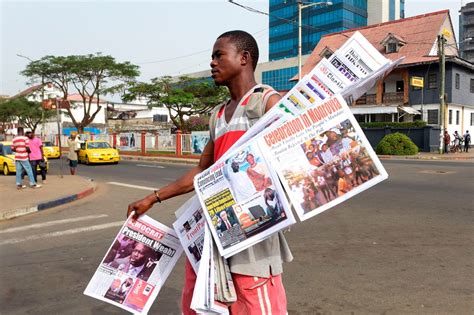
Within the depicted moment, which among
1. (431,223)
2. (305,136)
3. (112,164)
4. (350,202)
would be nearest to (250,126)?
(305,136)

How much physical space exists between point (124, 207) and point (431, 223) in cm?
596

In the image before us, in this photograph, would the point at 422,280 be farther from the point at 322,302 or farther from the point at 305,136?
the point at 305,136

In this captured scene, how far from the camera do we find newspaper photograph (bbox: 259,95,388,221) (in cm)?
166

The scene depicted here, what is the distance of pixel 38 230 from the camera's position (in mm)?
6914

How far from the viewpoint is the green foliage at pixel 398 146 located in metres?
25.6

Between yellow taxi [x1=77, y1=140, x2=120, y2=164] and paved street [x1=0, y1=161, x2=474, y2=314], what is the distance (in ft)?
45.6

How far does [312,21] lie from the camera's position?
7256 centimetres

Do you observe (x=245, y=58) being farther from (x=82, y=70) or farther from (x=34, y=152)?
(x=82, y=70)

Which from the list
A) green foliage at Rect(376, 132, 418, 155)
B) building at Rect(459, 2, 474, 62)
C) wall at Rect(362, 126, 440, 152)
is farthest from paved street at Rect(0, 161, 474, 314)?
building at Rect(459, 2, 474, 62)

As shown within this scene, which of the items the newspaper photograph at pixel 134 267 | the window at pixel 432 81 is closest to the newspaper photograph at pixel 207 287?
the newspaper photograph at pixel 134 267

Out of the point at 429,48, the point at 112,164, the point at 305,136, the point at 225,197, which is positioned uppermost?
the point at 429,48

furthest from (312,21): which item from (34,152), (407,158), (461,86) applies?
(34,152)

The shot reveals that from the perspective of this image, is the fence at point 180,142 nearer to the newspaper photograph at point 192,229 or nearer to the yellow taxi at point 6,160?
the yellow taxi at point 6,160

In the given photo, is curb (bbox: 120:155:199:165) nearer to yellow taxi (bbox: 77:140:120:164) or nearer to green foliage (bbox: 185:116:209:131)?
yellow taxi (bbox: 77:140:120:164)
